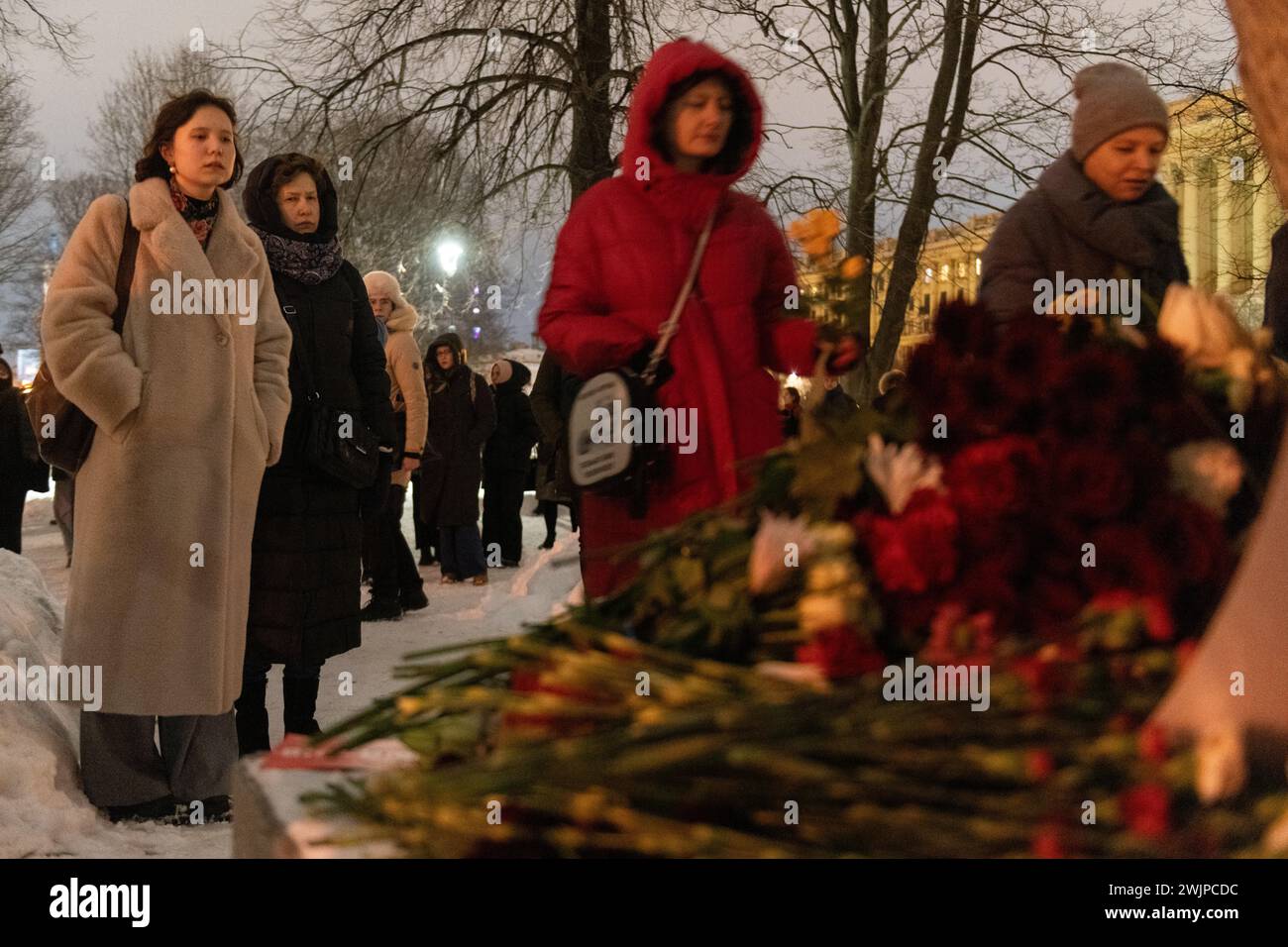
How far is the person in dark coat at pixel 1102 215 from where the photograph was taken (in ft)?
11.7

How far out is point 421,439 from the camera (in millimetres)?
8430

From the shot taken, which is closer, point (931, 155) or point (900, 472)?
point (900, 472)

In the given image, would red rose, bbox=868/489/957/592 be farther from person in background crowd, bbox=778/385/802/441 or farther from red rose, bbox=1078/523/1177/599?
person in background crowd, bbox=778/385/802/441

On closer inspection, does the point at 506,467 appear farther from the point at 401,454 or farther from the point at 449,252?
the point at 401,454

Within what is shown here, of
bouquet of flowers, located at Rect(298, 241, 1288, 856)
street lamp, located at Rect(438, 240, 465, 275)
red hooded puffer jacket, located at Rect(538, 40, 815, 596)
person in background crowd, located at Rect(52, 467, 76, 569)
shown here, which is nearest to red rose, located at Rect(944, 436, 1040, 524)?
bouquet of flowers, located at Rect(298, 241, 1288, 856)

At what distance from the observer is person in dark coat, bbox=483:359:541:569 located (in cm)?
1425

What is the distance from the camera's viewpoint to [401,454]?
7.68 meters

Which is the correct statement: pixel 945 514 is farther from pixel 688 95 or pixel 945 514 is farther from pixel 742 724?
pixel 688 95

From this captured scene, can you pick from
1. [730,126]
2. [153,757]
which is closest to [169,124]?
[153,757]

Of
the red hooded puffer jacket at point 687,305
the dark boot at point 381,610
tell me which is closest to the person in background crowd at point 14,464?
the dark boot at point 381,610

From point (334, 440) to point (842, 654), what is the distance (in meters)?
4.15

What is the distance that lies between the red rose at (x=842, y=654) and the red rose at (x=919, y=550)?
0.23 feet
